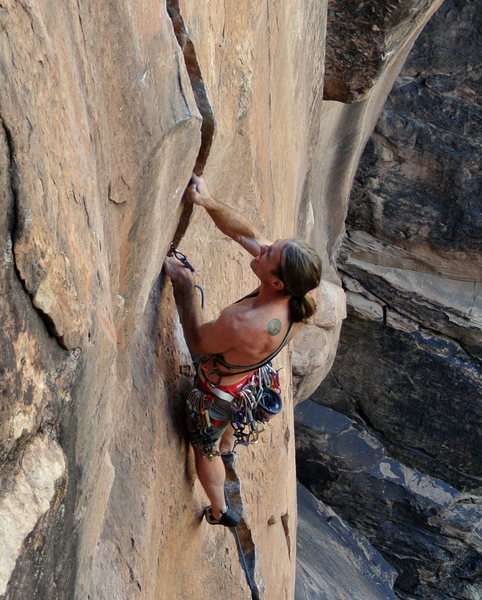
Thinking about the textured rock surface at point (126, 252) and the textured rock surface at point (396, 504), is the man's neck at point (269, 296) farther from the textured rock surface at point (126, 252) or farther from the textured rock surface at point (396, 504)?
the textured rock surface at point (396, 504)

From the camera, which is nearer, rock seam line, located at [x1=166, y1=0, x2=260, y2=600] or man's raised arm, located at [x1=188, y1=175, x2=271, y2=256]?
rock seam line, located at [x1=166, y1=0, x2=260, y2=600]

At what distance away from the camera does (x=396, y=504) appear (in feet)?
32.0

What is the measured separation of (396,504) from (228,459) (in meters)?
6.70

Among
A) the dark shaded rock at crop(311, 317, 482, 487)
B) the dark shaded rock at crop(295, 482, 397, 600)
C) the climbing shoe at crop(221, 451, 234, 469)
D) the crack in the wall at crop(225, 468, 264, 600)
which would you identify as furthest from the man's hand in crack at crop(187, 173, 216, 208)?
the dark shaded rock at crop(311, 317, 482, 487)

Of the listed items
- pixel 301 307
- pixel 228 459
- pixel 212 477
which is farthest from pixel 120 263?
pixel 228 459

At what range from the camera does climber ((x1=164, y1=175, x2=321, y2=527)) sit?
2963 mm

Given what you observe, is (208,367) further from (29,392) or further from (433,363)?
(433,363)

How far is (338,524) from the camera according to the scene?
985 centimetres

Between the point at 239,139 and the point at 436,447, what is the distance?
23.5 feet

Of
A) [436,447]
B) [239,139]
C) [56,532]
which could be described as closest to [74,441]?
[56,532]

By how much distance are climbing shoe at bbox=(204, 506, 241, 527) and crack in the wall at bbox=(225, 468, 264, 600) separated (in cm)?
15

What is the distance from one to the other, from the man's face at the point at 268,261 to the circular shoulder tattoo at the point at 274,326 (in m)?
0.18

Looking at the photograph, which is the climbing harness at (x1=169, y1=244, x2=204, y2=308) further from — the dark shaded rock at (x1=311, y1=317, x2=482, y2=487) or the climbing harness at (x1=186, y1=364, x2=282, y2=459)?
the dark shaded rock at (x1=311, y1=317, x2=482, y2=487)

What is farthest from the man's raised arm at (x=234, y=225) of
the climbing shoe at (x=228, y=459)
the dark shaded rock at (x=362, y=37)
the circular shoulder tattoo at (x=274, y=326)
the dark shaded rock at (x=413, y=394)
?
the dark shaded rock at (x=413, y=394)
